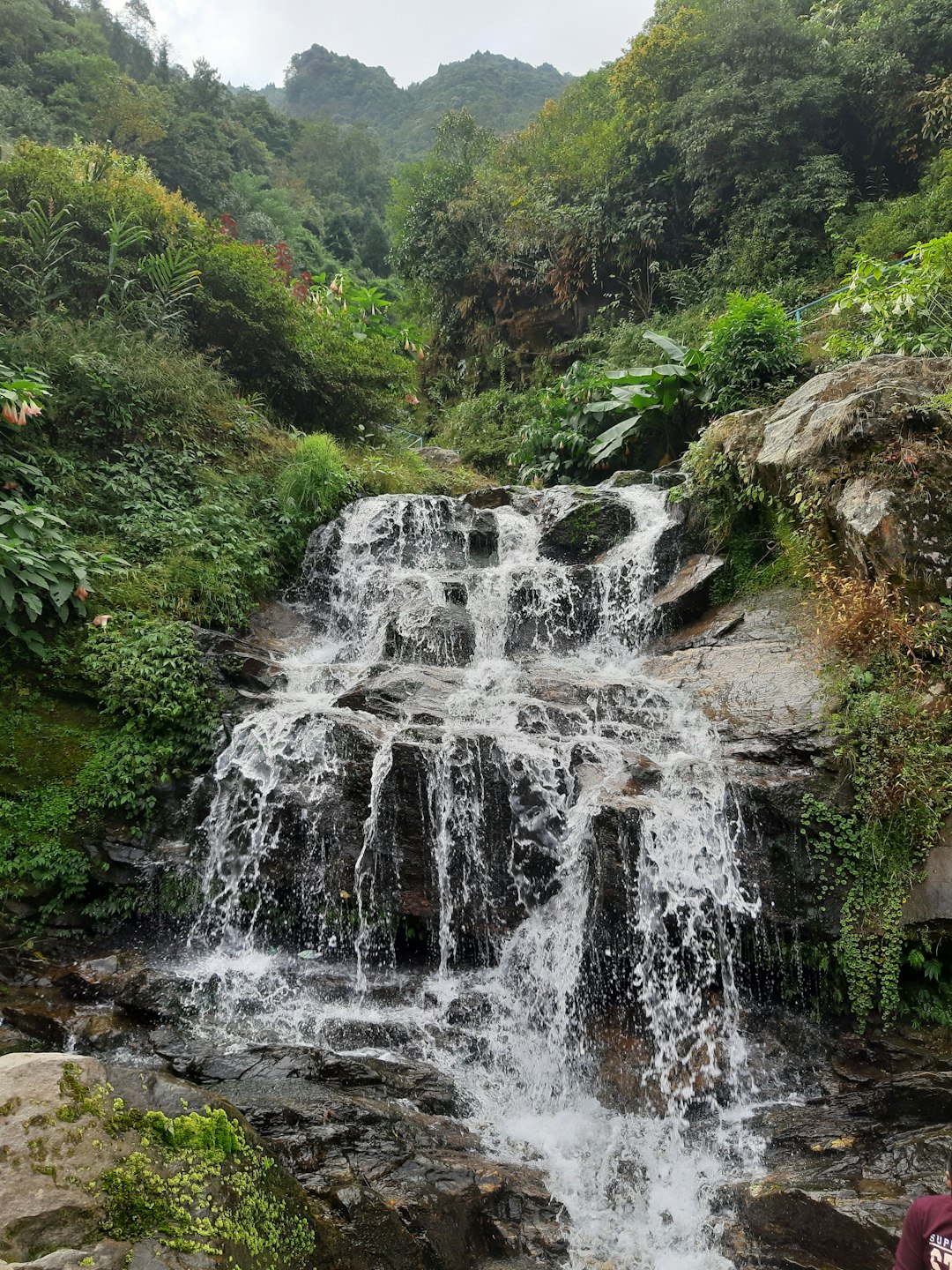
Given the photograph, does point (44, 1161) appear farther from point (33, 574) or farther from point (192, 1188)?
point (33, 574)

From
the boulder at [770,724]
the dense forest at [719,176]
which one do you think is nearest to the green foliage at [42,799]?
the boulder at [770,724]

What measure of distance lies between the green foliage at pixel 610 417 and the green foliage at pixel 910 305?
2.75 meters

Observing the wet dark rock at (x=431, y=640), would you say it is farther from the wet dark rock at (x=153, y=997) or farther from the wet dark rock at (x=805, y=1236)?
the wet dark rock at (x=805, y=1236)

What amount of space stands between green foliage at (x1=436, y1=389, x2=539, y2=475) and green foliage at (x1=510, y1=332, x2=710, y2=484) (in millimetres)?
1791

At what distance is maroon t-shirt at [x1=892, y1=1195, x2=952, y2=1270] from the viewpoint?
7.38ft

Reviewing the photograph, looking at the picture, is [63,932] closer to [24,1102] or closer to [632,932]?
[24,1102]

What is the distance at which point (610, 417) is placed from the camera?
42.5ft

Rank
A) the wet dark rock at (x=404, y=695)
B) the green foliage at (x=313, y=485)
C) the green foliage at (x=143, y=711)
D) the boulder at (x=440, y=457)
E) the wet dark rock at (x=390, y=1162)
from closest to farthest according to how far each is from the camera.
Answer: the wet dark rock at (x=390, y=1162) < the green foliage at (x=143, y=711) < the wet dark rock at (x=404, y=695) < the green foliage at (x=313, y=485) < the boulder at (x=440, y=457)

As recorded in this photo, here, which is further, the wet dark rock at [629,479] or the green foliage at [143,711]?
the wet dark rock at [629,479]

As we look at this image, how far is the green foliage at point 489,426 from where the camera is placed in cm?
1623

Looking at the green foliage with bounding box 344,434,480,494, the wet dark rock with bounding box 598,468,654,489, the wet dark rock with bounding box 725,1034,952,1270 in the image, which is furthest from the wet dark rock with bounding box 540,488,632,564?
the wet dark rock with bounding box 725,1034,952,1270

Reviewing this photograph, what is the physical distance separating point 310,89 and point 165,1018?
256ft

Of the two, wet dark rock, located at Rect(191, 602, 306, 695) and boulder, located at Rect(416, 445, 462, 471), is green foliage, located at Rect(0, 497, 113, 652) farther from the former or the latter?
boulder, located at Rect(416, 445, 462, 471)

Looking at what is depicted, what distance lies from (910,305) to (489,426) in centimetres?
1093
